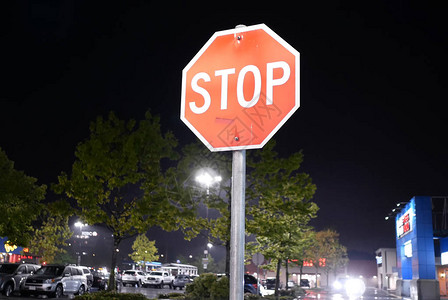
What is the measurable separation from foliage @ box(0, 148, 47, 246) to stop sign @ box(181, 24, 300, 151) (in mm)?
27333

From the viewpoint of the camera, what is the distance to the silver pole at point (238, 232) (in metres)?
2.48

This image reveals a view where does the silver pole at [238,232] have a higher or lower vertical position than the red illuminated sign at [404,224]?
lower

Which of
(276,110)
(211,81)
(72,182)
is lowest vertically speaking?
Answer: (276,110)

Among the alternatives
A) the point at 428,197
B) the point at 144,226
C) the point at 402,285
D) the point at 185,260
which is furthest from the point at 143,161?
the point at 185,260

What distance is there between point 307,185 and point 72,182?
40.2ft

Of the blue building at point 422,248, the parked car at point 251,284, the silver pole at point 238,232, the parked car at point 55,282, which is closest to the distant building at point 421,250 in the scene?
the blue building at point 422,248

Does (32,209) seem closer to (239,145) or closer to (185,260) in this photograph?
(239,145)

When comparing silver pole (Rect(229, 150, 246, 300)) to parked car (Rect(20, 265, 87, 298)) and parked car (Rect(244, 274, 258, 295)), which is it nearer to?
parked car (Rect(20, 265, 87, 298))

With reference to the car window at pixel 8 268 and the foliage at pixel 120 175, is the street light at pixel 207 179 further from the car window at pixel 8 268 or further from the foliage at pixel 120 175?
the car window at pixel 8 268

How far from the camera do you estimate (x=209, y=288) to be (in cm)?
2322

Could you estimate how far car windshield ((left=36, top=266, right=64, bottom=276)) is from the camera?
79.2ft

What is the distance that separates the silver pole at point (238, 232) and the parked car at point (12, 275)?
24868 millimetres

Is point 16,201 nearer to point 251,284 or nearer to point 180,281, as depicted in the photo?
point 251,284

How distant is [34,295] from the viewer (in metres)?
24.7
